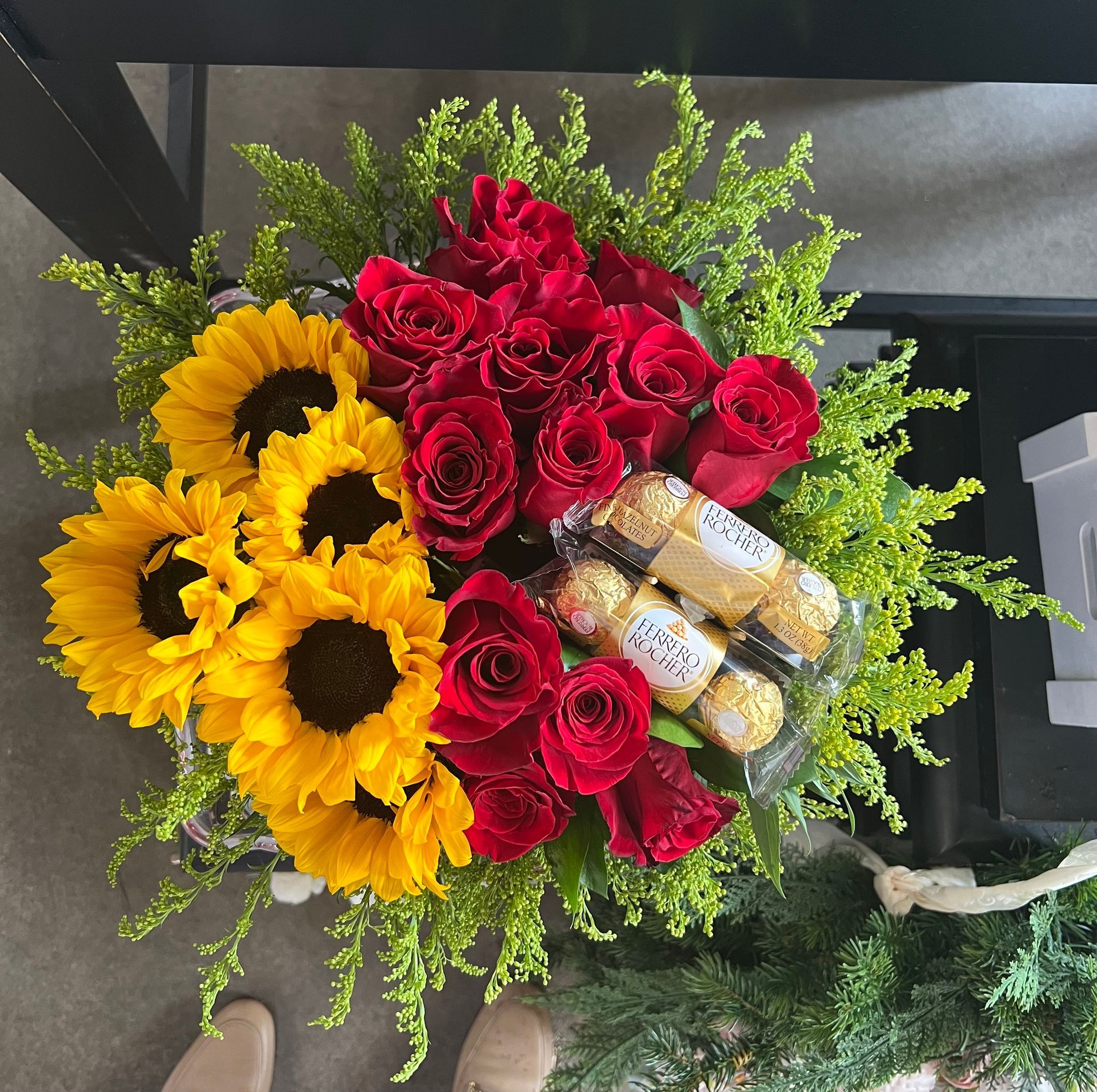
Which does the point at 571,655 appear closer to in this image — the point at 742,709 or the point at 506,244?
A: the point at 742,709

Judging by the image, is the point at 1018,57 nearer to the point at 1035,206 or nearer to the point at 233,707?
the point at 233,707

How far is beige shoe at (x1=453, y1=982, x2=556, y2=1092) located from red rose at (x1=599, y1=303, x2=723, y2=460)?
1.02m

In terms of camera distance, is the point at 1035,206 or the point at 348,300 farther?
the point at 1035,206

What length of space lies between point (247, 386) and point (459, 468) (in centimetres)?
15

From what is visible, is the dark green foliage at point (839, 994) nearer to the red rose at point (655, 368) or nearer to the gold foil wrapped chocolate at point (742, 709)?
the gold foil wrapped chocolate at point (742, 709)

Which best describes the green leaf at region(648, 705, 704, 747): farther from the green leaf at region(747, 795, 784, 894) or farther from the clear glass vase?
the clear glass vase

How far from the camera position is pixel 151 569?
0.45m

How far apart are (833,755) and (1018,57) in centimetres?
53

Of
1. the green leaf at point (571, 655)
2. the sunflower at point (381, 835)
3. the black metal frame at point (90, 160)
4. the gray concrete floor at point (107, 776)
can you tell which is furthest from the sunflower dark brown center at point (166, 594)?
the gray concrete floor at point (107, 776)

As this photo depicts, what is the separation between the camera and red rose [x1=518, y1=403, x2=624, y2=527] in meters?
0.45

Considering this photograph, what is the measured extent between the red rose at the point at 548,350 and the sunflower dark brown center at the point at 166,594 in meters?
0.20

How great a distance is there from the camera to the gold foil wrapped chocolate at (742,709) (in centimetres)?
47

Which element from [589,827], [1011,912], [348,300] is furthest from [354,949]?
[1011,912]

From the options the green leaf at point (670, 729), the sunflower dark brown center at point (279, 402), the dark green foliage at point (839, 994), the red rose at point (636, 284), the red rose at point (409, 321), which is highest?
the red rose at point (636, 284)
